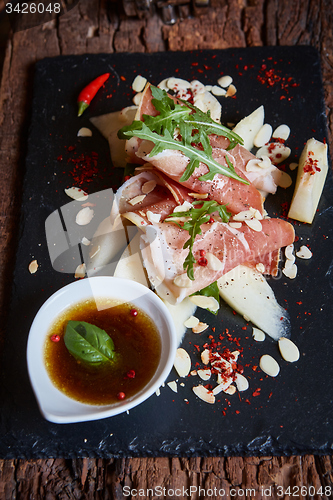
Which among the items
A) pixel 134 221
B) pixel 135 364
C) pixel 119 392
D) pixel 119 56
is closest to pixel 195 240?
pixel 134 221

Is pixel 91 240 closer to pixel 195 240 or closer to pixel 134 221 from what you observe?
pixel 134 221

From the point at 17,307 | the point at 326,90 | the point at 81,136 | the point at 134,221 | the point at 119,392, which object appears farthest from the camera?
the point at 326,90

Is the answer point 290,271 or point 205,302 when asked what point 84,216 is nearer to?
point 205,302

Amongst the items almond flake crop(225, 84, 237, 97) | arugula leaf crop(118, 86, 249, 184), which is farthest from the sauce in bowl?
almond flake crop(225, 84, 237, 97)

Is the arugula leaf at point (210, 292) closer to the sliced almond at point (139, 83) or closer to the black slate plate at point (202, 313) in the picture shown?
the black slate plate at point (202, 313)

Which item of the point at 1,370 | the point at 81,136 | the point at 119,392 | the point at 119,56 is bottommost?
the point at 1,370

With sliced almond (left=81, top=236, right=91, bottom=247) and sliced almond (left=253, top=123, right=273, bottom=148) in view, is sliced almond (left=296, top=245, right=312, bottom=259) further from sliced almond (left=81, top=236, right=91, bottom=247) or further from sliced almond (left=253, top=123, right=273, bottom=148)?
sliced almond (left=81, top=236, right=91, bottom=247)

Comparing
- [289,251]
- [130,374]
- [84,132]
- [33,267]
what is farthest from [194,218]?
[84,132]
